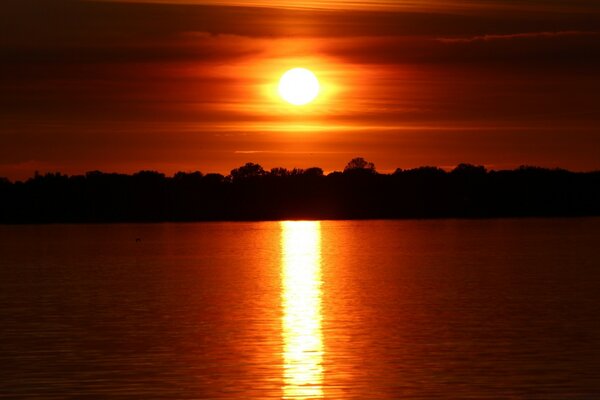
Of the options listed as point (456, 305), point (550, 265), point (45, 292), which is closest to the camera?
point (456, 305)

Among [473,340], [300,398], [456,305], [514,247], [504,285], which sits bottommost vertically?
[300,398]

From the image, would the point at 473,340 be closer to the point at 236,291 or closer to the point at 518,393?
the point at 518,393

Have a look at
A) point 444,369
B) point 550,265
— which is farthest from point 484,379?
point 550,265

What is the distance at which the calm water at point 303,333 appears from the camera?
29391 millimetres

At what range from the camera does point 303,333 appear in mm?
39938

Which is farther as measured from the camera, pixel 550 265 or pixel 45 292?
pixel 550 265

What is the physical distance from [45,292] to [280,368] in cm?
2916

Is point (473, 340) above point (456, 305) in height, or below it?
below

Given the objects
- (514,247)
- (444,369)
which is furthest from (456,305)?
(514,247)

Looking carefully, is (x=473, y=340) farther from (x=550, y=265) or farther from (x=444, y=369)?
(x=550, y=265)

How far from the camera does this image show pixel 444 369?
31.5 m

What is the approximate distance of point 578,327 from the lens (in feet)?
132

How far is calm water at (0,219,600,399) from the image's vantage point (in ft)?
96.4

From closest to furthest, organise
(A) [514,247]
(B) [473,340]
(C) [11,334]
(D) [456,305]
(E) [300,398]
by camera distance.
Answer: (E) [300,398] < (B) [473,340] < (C) [11,334] < (D) [456,305] < (A) [514,247]
